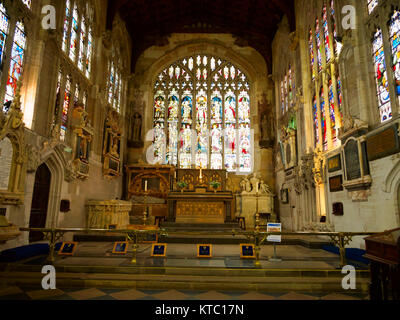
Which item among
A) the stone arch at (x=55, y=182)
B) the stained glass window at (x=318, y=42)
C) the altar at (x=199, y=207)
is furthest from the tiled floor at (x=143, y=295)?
the stained glass window at (x=318, y=42)

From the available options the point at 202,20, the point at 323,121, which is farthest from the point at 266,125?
the point at 202,20

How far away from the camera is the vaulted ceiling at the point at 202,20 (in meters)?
17.4

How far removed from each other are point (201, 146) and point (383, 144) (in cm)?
1277

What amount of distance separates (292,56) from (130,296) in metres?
14.7

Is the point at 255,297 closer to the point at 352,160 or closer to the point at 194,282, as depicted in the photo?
the point at 194,282

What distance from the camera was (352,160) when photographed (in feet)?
27.2

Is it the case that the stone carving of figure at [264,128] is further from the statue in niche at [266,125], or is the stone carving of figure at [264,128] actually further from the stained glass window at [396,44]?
the stained glass window at [396,44]

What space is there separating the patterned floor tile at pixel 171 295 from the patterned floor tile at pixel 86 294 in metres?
1.02

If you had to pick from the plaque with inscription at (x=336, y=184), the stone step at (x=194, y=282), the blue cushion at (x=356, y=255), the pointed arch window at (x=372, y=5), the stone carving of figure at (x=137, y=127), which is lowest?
the stone step at (x=194, y=282)

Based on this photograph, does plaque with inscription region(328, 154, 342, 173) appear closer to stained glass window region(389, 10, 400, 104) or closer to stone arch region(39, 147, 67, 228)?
stained glass window region(389, 10, 400, 104)

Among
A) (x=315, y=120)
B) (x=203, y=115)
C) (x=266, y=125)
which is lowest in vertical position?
(x=315, y=120)

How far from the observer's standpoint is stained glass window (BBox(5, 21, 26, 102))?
7621 millimetres

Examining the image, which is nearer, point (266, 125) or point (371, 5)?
point (371, 5)

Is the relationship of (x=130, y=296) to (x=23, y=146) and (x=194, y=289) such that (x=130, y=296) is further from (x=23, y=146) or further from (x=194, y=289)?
(x=23, y=146)
